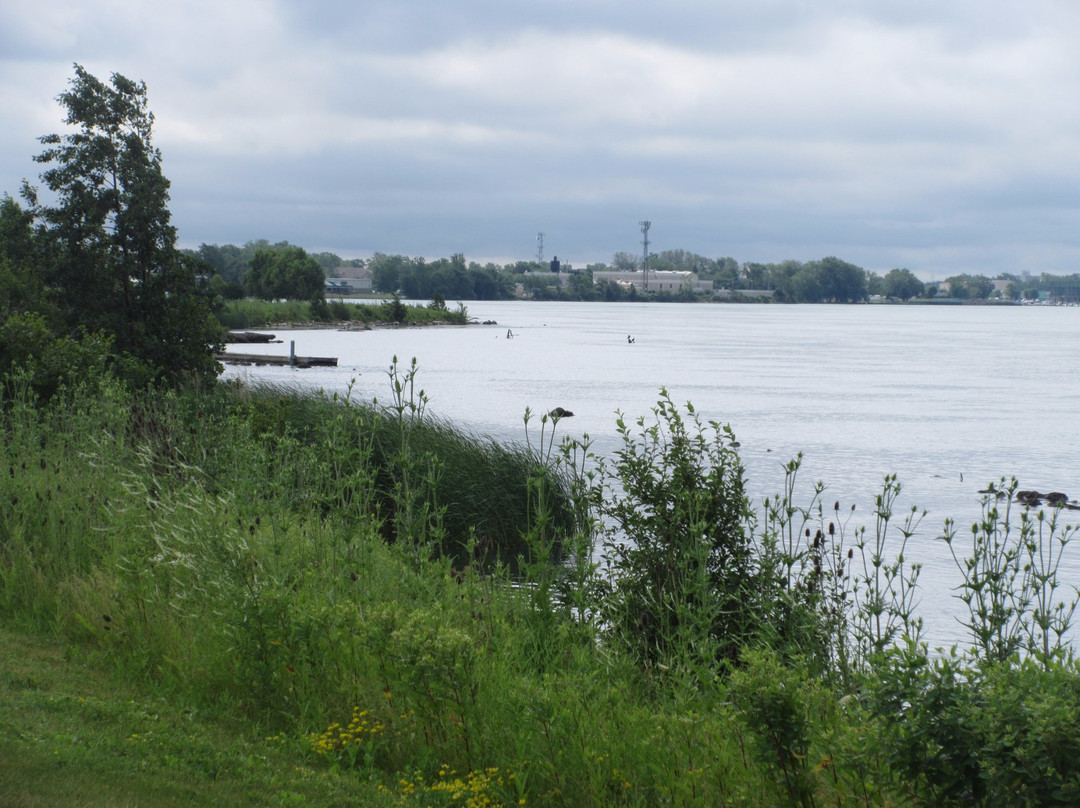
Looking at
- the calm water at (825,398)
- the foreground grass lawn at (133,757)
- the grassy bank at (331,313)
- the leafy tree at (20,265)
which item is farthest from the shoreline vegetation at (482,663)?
the grassy bank at (331,313)

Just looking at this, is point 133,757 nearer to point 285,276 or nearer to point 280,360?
point 280,360

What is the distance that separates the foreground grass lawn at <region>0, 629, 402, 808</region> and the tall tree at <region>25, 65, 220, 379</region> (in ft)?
61.0

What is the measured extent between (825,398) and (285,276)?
285 feet

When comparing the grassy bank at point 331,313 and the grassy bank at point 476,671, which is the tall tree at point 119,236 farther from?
the grassy bank at point 331,313

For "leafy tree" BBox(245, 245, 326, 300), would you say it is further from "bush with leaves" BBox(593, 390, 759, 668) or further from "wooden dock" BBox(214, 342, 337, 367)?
"bush with leaves" BBox(593, 390, 759, 668)

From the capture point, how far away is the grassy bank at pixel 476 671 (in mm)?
3906

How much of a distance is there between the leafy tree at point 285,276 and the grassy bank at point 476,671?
11231 cm

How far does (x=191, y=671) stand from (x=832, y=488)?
698 inches

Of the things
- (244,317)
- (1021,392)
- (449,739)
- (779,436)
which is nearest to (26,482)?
(449,739)

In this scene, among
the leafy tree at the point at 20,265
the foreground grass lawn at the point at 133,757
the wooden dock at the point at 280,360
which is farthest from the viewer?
the wooden dock at the point at 280,360

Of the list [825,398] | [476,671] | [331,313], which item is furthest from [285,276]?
[476,671]

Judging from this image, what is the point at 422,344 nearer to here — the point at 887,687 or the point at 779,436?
the point at 779,436

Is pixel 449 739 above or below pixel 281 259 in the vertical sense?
below

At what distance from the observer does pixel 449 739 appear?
5152 mm
